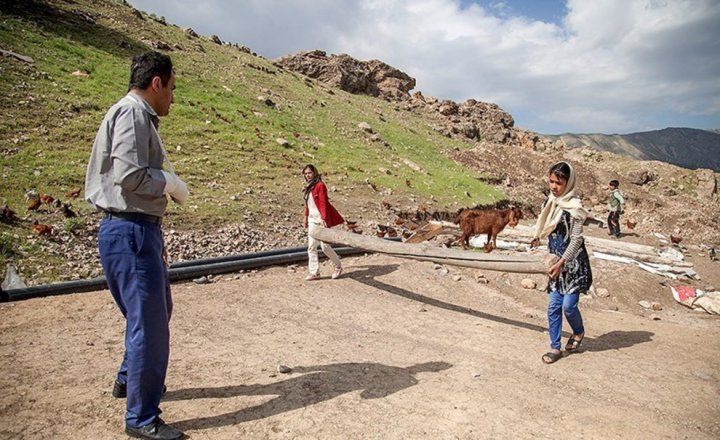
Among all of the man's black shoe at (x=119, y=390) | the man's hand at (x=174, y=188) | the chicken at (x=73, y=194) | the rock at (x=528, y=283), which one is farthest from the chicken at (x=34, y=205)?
the rock at (x=528, y=283)

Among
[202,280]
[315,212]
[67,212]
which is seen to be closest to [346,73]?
[67,212]

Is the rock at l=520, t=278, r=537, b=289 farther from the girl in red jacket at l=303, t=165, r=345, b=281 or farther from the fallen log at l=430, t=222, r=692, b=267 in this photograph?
the girl in red jacket at l=303, t=165, r=345, b=281

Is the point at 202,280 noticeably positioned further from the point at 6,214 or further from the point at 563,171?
the point at 563,171

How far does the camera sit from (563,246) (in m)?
4.61

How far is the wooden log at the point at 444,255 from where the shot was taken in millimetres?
4871

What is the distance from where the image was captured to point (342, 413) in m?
3.29

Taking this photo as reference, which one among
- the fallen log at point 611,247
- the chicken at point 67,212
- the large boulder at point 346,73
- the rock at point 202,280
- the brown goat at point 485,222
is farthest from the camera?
the large boulder at point 346,73

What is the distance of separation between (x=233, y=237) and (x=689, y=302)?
353 inches

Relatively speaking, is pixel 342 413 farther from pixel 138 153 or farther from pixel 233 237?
pixel 233 237

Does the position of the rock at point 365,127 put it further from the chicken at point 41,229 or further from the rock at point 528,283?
the chicken at point 41,229

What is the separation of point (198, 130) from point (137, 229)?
13.2 metres

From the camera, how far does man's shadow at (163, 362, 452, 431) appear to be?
3131 millimetres

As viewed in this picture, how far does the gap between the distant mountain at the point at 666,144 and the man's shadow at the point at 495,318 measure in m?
138

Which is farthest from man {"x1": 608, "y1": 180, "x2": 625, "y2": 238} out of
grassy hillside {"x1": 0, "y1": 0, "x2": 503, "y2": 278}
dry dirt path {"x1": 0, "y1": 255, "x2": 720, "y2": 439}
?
dry dirt path {"x1": 0, "y1": 255, "x2": 720, "y2": 439}
